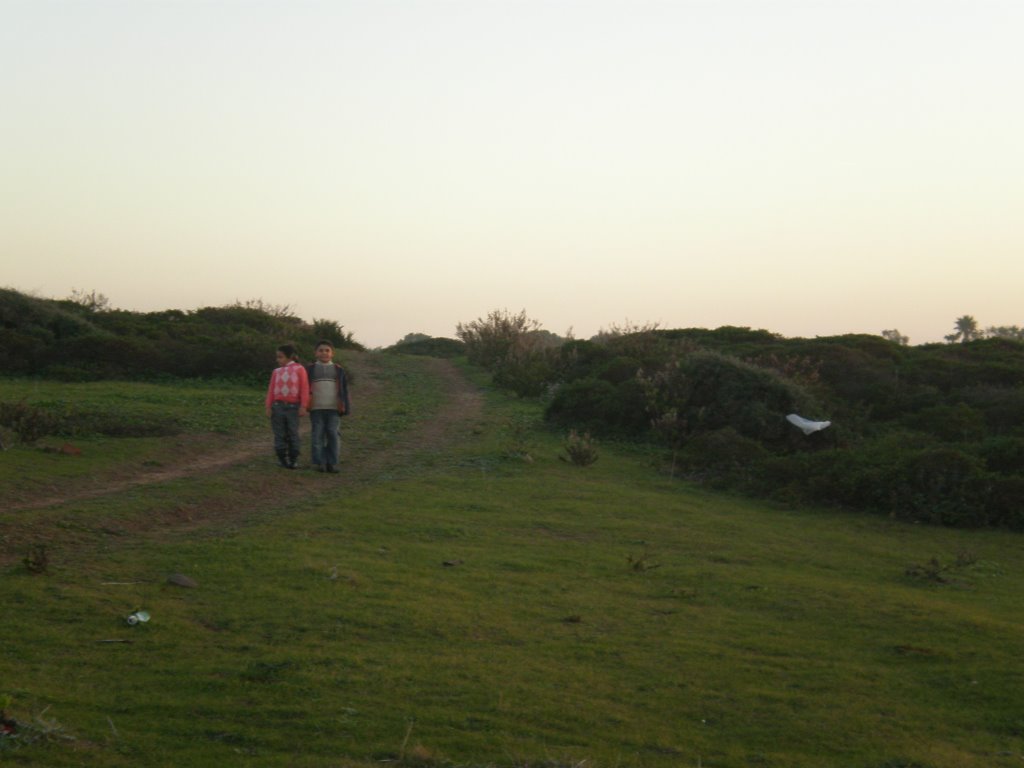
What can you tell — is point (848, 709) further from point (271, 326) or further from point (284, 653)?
point (271, 326)

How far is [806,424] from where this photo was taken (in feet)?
56.5

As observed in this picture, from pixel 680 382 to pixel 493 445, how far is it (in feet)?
15.0

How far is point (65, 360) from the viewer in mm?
24312

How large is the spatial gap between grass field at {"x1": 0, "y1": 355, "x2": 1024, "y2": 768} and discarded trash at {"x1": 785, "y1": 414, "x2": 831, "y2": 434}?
12.8ft

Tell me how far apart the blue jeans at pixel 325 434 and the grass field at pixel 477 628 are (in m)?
0.51

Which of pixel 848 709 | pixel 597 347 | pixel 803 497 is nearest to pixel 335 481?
pixel 803 497

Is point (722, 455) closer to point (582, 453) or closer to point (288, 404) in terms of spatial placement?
point (582, 453)

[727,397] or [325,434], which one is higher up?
[727,397]

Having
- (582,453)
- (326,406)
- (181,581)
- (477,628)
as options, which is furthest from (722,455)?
(181,581)

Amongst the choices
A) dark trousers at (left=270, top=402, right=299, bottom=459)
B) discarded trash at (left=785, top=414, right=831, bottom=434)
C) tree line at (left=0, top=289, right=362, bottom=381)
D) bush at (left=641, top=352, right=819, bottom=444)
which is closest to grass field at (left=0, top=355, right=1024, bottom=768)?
dark trousers at (left=270, top=402, right=299, bottom=459)

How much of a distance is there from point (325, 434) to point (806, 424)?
331 inches

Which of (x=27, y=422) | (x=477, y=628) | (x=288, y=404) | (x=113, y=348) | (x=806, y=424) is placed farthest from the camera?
(x=113, y=348)

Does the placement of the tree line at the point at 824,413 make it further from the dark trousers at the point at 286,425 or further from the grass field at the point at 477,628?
the dark trousers at the point at 286,425

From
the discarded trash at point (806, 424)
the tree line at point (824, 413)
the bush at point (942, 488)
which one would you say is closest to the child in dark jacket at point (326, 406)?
the tree line at point (824, 413)
